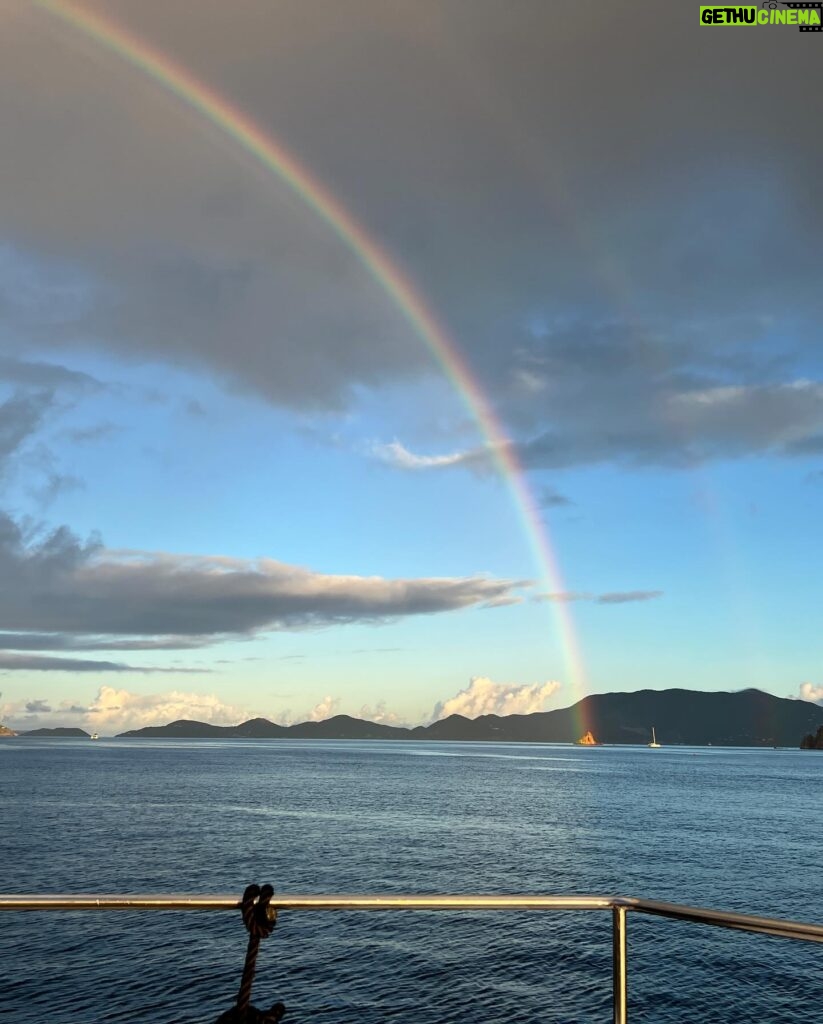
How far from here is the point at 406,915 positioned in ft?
110

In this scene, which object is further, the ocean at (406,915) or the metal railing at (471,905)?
the ocean at (406,915)

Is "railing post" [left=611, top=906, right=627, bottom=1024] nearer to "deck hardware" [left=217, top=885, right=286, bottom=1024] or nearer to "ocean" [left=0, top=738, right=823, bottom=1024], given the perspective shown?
"deck hardware" [left=217, top=885, right=286, bottom=1024]

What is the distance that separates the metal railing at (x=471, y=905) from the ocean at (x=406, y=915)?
20.7 meters

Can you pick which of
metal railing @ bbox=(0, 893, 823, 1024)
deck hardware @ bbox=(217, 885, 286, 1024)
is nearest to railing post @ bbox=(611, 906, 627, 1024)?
metal railing @ bbox=(0, 893, 823, 1024)

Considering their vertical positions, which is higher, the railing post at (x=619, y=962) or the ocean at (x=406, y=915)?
the railing post at (x=619, y=962)

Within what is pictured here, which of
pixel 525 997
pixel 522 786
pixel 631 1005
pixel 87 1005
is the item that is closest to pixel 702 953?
pixel 631 1005

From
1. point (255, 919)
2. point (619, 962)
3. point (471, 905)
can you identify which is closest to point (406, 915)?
point (619, 962)

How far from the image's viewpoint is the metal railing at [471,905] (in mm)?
2449

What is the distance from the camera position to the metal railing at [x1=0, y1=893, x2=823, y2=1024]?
2449 mm

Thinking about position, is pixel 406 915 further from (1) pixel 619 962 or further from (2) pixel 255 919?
(2) pixel 255 919

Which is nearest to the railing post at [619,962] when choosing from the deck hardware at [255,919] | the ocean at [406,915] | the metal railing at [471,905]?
the metal railing at [471,905]

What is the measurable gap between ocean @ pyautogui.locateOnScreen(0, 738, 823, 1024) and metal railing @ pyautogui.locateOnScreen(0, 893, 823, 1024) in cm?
2069

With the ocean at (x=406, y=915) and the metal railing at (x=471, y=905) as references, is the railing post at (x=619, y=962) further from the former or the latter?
the ocean at (x=406, y=915)

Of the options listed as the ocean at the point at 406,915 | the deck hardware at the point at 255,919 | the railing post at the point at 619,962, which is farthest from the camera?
the ocean at the point at 406,915
